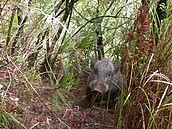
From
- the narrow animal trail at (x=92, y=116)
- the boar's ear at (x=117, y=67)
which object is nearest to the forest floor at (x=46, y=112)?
the narrow animal trail at (x=92, y=116)

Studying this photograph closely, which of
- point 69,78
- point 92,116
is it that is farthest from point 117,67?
point 69,78

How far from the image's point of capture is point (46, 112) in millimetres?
3201

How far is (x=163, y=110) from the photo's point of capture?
2770 mm

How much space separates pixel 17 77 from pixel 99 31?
77.6 inches

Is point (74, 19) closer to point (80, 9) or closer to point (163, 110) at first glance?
point (80, 9)

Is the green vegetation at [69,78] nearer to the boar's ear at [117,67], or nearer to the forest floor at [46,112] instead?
the forest floor at [46,112]

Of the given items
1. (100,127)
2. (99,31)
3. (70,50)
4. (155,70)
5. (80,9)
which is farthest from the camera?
(80,9)

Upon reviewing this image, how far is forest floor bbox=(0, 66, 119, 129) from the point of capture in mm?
2719

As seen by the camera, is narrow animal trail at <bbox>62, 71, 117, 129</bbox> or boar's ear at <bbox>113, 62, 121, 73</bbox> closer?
narrow animal trail at <bbox>62, 71, 117, 129</bbox>

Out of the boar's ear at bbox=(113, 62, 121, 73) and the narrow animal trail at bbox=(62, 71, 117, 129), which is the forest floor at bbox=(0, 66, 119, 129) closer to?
the narrow animal trail at bbox=(62, 71, 117, 129)

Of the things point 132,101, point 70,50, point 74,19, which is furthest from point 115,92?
point 74,19

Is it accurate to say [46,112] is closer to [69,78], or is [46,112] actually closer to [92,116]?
[69,78]

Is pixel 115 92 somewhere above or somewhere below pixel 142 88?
below

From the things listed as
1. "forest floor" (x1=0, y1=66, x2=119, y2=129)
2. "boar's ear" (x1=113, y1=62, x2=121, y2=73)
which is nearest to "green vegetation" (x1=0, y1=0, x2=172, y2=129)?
→ "forest floor" (x1=0, y1=66, x2=119, y2=129)
